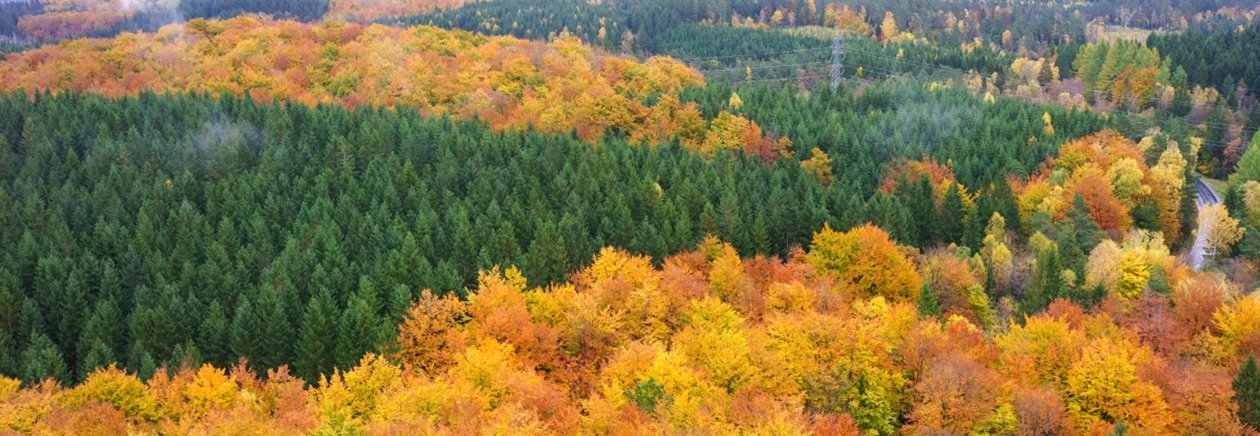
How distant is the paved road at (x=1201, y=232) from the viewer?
350 ft

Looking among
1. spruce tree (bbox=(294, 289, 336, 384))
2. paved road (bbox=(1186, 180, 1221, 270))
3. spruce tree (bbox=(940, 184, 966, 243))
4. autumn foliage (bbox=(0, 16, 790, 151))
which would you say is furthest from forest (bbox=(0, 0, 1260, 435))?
autumn foliage (bbox=(0, 16, 790, 151))

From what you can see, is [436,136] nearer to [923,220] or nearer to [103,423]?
[923,220]

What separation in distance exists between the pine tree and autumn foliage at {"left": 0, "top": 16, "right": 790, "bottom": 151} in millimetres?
68817

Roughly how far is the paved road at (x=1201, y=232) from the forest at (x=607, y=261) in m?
0.73

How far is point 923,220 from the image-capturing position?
10631cm

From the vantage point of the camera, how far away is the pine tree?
62344 mm

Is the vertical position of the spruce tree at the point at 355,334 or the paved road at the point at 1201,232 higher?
the spruce tree at the point at 355,334

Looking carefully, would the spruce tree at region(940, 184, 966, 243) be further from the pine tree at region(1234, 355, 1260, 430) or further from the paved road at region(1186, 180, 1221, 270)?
the pine tree at region(1234, 355, 1260, 430)

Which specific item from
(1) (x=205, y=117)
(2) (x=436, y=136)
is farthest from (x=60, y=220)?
(2) (x=436, y=136)

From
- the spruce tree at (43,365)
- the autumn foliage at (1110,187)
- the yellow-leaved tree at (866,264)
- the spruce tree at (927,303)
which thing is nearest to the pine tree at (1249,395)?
the spruce tree at (927,303)

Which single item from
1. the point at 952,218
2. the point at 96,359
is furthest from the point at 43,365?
the point at 952,218

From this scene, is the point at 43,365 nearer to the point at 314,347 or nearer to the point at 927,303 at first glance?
the point at 314,347

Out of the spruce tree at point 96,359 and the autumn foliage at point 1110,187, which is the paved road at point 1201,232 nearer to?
the autumn foliage at point 1110,187

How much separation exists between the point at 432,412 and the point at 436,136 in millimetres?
63787
